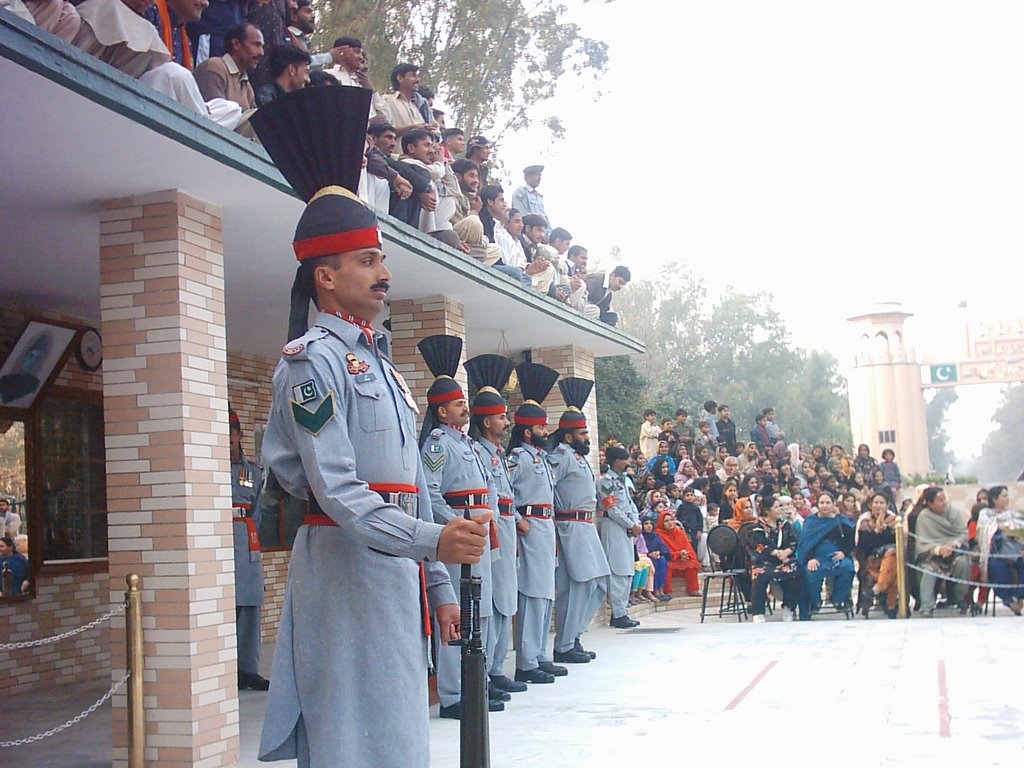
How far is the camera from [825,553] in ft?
44.3

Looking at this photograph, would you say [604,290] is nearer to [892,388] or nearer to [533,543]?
[533,543]

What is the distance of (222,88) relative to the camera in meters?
7.11

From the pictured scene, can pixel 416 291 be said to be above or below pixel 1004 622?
above

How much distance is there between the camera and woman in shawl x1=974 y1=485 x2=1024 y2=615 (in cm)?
1297

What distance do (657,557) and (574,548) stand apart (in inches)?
245

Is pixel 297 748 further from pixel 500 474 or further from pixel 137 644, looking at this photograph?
pixel 500 474

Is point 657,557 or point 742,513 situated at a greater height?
point 742,513

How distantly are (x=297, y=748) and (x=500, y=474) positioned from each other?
563 centimetres

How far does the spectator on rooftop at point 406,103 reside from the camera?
37.8ft

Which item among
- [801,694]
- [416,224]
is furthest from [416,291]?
[801,694]

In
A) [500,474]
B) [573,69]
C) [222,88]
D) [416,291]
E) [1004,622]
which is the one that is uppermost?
[573,69]

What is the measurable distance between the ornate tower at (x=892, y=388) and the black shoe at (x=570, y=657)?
1496 inches

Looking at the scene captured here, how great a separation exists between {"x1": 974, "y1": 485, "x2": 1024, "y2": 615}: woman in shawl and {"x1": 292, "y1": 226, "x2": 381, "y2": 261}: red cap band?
1151 centimetres

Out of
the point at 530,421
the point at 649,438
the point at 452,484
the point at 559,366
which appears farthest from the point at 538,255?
the point at 649,438
